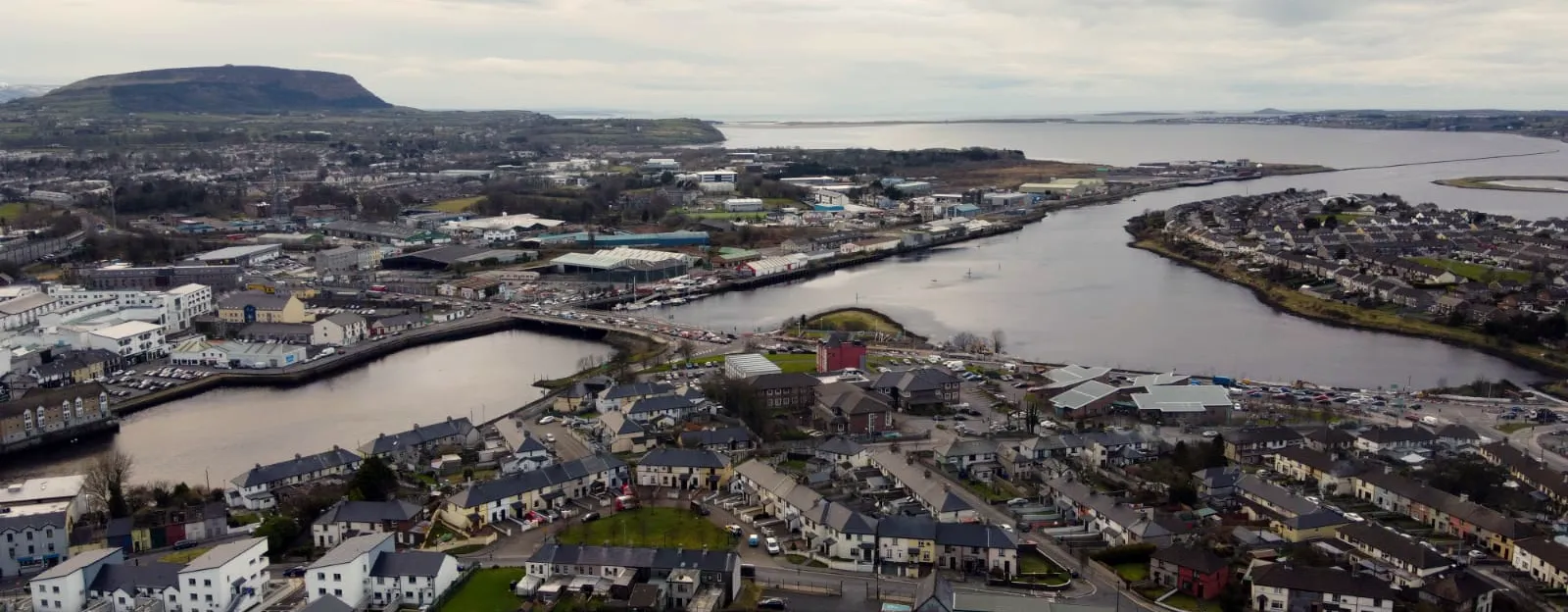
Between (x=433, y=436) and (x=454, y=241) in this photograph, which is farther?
(x=454, y=241)

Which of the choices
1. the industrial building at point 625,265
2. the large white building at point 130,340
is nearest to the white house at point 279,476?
the large white building at point 130,340

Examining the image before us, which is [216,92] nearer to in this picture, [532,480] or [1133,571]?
[532,480]

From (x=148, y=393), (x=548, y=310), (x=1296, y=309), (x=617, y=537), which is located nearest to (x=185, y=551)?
(x=617, y=537)

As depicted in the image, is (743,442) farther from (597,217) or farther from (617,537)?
(597,217)

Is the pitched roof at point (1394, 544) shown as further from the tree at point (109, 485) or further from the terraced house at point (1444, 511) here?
the tree at point (109, 485)

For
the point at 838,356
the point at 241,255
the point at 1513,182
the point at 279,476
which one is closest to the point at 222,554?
the point at 279,476

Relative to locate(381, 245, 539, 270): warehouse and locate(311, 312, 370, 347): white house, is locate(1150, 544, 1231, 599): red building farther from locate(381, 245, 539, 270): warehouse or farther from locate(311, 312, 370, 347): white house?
locate(381, 245, 539, 270): warehouse
